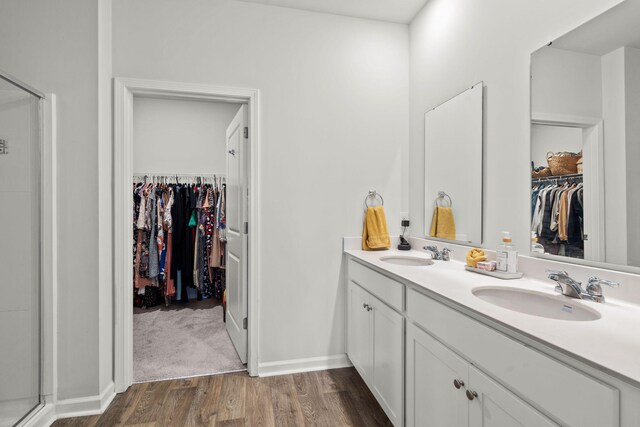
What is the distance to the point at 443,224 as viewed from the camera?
7.23ft

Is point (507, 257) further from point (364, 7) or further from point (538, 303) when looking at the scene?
point (364, 7)

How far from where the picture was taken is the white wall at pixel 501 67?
1.53m

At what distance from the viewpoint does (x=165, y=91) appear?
2.18m

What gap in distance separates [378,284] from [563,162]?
40.6 inches

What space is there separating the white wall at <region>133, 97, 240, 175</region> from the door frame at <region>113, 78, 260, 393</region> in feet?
6.33

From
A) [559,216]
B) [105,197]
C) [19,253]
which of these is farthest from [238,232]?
[559,216]

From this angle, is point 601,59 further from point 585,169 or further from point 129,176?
point 129,176

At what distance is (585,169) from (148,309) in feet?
13.4

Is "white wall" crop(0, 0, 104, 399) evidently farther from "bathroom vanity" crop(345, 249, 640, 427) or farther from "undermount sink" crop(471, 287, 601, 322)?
"undermount sink" crop(471, 287, 601, 322)

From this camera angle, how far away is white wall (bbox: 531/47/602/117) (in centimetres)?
129

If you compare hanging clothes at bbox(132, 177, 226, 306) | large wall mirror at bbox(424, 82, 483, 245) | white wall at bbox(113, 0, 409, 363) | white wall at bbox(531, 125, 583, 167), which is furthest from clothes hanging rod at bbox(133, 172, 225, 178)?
white wall at bbox(531, 125, 583, 167)

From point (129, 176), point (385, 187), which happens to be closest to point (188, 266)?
point (129, 176)

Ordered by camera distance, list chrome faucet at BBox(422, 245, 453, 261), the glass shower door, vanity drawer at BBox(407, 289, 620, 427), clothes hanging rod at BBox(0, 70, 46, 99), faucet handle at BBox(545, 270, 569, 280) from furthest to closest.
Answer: chrome faucet at BBox(422, 245, 453, 261) → the glass shower door → clothes hanging rod at BBox(0, 70, 46, 99) → faucet handle at BBox(545, 270, 569, 280) → vanity drawer at BBox(407, 289, 620, 427)

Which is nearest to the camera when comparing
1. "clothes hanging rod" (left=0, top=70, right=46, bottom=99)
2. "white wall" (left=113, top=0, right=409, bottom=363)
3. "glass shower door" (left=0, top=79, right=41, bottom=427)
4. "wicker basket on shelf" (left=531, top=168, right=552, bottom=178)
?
"wicker basket on shelf" (left=531, top=168, right=552, bottom=178)
